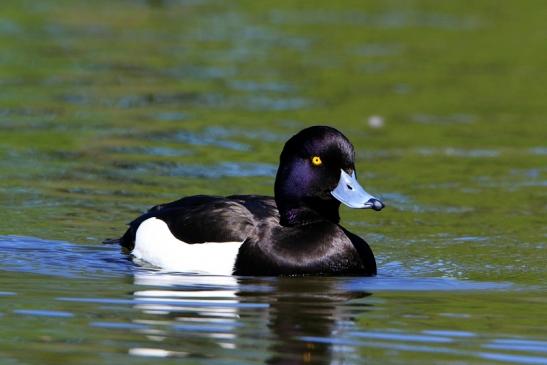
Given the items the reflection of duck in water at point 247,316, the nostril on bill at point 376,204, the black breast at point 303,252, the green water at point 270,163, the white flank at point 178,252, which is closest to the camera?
the reflection of duck in water at point 247,316

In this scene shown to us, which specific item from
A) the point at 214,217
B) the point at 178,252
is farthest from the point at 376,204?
the point at 178,252

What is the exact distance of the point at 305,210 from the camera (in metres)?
9.71

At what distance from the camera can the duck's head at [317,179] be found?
373 inches

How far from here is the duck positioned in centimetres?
943

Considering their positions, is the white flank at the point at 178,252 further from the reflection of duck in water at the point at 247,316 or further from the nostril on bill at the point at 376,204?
the nostril on bill at the point at 376,204

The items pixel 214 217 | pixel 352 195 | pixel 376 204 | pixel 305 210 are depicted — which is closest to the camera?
pixel 376 204

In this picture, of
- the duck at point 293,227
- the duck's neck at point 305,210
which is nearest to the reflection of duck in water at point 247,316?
the duck at point 293,227

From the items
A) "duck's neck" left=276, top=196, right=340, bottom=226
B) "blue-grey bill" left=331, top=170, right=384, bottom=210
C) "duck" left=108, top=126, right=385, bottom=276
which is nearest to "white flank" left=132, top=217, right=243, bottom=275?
"duck" left=108, top=126, right=385, bottom=276

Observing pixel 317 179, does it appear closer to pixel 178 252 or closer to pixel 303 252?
pixel 303 252

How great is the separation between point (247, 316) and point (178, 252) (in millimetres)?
1999

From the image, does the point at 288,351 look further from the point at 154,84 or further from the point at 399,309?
the point at 154,84

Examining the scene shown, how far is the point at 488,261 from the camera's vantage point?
34.2ft

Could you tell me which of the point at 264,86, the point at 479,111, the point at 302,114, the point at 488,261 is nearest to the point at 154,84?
the point at 264,86

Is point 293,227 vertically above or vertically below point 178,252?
above
